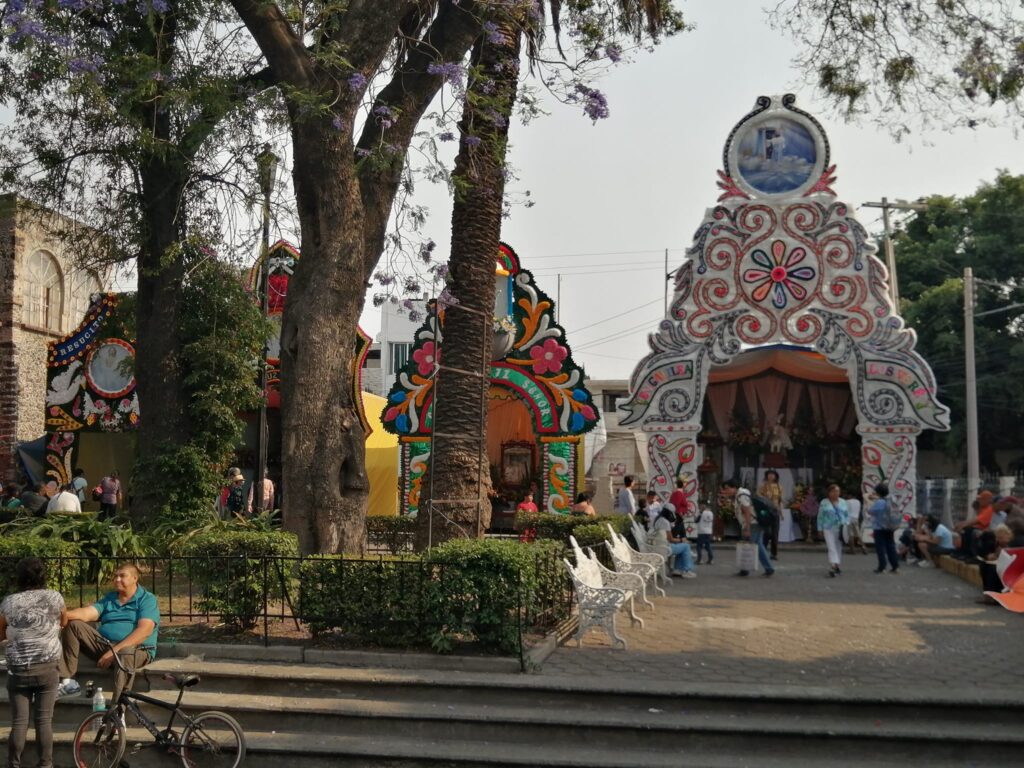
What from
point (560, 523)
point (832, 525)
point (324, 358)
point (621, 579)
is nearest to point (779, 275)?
point (832, 525)

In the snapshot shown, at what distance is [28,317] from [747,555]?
60.7 feet

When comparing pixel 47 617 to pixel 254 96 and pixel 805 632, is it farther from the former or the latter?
pixel 805 632

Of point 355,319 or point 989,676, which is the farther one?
point 355,319

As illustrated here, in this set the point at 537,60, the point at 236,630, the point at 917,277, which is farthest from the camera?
the point at 917,277

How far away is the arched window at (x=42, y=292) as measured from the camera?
26.4m

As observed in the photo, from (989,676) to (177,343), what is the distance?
1203 cm

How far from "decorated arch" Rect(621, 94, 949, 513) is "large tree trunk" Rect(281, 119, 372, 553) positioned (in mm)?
12604

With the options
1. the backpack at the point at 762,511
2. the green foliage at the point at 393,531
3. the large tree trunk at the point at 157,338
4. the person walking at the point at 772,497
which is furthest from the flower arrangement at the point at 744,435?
the large tree trunk at the point at 157,338

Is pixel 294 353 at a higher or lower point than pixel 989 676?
higher

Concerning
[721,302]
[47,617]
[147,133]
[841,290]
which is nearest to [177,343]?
[147,133]

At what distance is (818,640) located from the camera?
34.9 feet

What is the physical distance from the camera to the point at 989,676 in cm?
898

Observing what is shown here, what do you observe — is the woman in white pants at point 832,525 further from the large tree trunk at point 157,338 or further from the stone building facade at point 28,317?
the stone building facade at point 28,317

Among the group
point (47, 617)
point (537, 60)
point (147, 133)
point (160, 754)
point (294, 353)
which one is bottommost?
point (160, 754)
